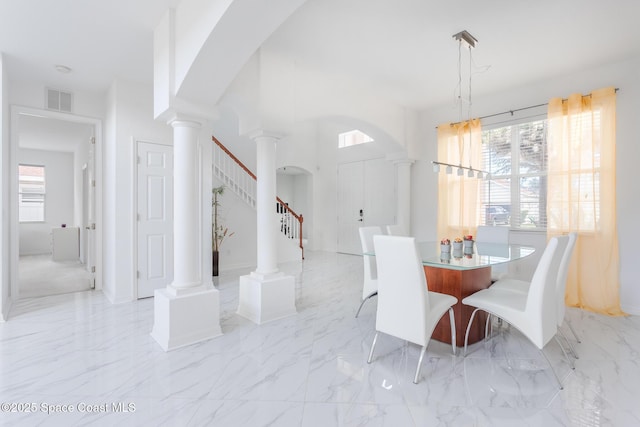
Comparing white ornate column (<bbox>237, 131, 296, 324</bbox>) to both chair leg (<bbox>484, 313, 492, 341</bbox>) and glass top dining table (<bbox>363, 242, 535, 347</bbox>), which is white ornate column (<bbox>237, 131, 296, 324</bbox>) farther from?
chair leg (<bbox>484, 313, 492, 341</bbox>)

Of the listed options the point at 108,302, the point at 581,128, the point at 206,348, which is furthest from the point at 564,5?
the point at 108,302

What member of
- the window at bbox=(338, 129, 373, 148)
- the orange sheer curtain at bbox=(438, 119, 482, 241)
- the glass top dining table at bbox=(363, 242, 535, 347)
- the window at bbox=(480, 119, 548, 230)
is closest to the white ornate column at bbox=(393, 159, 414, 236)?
the orange sheer curtain at bbox=(438, 119, 482, 241)

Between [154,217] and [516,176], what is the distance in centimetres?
491

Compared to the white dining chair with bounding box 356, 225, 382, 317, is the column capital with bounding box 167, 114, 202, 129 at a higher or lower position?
higher

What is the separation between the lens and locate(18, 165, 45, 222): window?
313 inches

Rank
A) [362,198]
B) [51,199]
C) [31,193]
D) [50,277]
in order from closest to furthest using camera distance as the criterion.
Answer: [50,277]
[362,198]
[31,193]
[51,199]

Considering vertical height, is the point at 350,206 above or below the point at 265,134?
below

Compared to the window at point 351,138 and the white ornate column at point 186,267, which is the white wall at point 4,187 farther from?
the window at point 351,138

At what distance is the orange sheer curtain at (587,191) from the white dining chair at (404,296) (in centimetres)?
259

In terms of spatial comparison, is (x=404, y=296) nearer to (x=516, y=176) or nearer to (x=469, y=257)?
(x=469, y=257)

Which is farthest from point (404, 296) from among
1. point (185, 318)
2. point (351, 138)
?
point (351, 138)

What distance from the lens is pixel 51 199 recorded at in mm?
8219

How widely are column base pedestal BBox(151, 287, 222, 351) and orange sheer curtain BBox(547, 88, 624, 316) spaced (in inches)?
161

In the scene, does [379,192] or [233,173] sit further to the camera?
[379,192]
